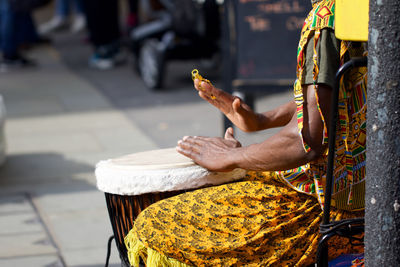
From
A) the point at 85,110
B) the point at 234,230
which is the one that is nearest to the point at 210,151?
the point at 234,230

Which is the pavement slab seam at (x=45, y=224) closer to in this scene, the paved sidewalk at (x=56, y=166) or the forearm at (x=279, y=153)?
the paved sidewalk at (x=56, y=166)

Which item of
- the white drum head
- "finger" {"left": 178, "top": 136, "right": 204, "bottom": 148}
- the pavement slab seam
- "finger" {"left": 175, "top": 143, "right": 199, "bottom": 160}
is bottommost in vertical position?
the pavement slab seam

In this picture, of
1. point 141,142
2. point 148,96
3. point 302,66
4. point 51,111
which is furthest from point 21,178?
point 302,66

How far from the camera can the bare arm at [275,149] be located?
194 centimetres

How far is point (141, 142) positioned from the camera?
557 centimetres

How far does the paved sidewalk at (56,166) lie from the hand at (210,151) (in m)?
1.20

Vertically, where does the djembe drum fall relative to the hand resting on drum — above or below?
below

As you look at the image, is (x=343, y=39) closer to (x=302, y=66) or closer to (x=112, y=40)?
(x=302, y=66)

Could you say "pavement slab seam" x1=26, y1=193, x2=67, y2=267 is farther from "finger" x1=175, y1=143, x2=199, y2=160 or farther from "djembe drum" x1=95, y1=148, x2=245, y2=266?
"finger" x1=175, y1=143, x2=199, y2=160

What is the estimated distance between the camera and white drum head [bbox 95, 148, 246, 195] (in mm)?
2262

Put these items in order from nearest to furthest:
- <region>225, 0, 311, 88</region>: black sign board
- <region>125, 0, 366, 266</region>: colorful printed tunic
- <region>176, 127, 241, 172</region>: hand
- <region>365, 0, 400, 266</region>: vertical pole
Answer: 1. <region>365, 0, 400, 266</region>: vertical pole
2. <region>125, 0, 366, 266</region>: colorful printed tunic
3. <region>176, 127, 241, 172</region>: hand
4. <region>225, 0, 311, 88</region>: black sign board

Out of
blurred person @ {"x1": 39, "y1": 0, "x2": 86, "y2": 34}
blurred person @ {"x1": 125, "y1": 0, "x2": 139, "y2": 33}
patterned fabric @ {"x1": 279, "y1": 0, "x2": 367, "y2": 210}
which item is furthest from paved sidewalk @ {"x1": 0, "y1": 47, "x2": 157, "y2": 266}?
blurred person @ {"x1": 39, "y1": 0, "x2": 86, "y2": 34}

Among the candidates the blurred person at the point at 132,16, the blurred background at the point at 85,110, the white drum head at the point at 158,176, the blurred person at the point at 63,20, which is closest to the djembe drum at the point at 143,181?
the white drum head at the point at 158,176

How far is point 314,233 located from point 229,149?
0.41m
